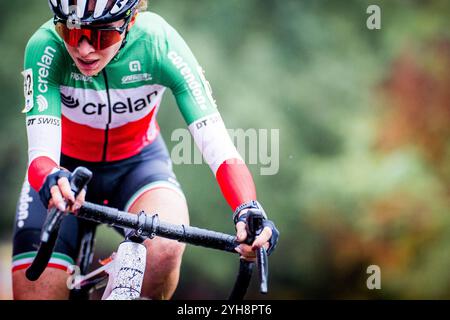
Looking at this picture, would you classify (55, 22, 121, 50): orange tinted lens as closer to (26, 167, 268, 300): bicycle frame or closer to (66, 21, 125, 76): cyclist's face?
(66, 21, 125, 76): cyclist's face

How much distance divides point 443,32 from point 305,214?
350 centimetres

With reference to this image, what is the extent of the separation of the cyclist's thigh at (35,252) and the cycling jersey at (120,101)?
0.42 metres

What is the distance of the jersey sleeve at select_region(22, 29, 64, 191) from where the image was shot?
3.52 metres

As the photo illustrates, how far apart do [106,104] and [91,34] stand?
27.4 inches

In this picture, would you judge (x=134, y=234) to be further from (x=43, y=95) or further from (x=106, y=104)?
(x=106, y=104)

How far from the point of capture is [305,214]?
10.1 meters

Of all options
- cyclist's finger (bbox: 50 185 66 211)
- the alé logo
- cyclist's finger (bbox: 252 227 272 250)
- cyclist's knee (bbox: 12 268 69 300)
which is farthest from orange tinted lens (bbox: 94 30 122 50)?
cyclist's knee (bbox: 12 268 69 300)

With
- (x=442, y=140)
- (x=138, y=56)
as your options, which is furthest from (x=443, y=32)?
(x=138, y=56)

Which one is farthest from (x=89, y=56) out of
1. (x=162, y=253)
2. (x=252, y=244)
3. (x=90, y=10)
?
(x=252, y=244)

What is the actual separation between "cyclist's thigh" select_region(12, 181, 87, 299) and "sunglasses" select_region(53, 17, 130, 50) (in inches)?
47.3

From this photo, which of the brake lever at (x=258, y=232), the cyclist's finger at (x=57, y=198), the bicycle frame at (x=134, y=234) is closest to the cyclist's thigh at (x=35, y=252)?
the bicycle frame at (x=134, y=234)

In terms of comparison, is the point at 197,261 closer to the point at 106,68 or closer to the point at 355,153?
the point at 355,153

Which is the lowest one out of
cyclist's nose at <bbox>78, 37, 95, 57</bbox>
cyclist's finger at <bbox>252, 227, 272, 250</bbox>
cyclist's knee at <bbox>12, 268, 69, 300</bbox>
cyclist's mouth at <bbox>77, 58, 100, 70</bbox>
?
cyclist's knee at <bbox>12, 268, 69, 300</bbox>

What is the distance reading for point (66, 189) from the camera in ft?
9.52
